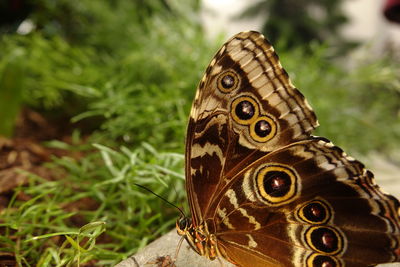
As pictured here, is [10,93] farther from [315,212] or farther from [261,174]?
[315,212]

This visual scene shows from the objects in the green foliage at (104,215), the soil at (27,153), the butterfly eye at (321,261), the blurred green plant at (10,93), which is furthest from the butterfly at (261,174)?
the blurred green plant at (10,93)

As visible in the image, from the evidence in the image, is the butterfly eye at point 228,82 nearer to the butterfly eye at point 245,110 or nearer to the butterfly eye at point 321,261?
the butterfly eye at point 245,110

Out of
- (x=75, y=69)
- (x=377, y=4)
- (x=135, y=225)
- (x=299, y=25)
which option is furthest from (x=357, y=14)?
(x=135, y=225)

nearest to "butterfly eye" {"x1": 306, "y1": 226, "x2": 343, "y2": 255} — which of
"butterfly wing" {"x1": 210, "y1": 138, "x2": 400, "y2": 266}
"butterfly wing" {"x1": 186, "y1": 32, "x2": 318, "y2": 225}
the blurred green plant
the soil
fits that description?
"butterfly wing" {"x1": 210, "y1": 138, "x2": 400, "y2": 266}

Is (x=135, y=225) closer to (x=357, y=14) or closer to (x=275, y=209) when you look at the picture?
(x=275, y=209)

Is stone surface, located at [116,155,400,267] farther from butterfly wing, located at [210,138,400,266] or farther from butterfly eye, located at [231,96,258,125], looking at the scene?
butterfly eye, located at [231,96,258,125]
